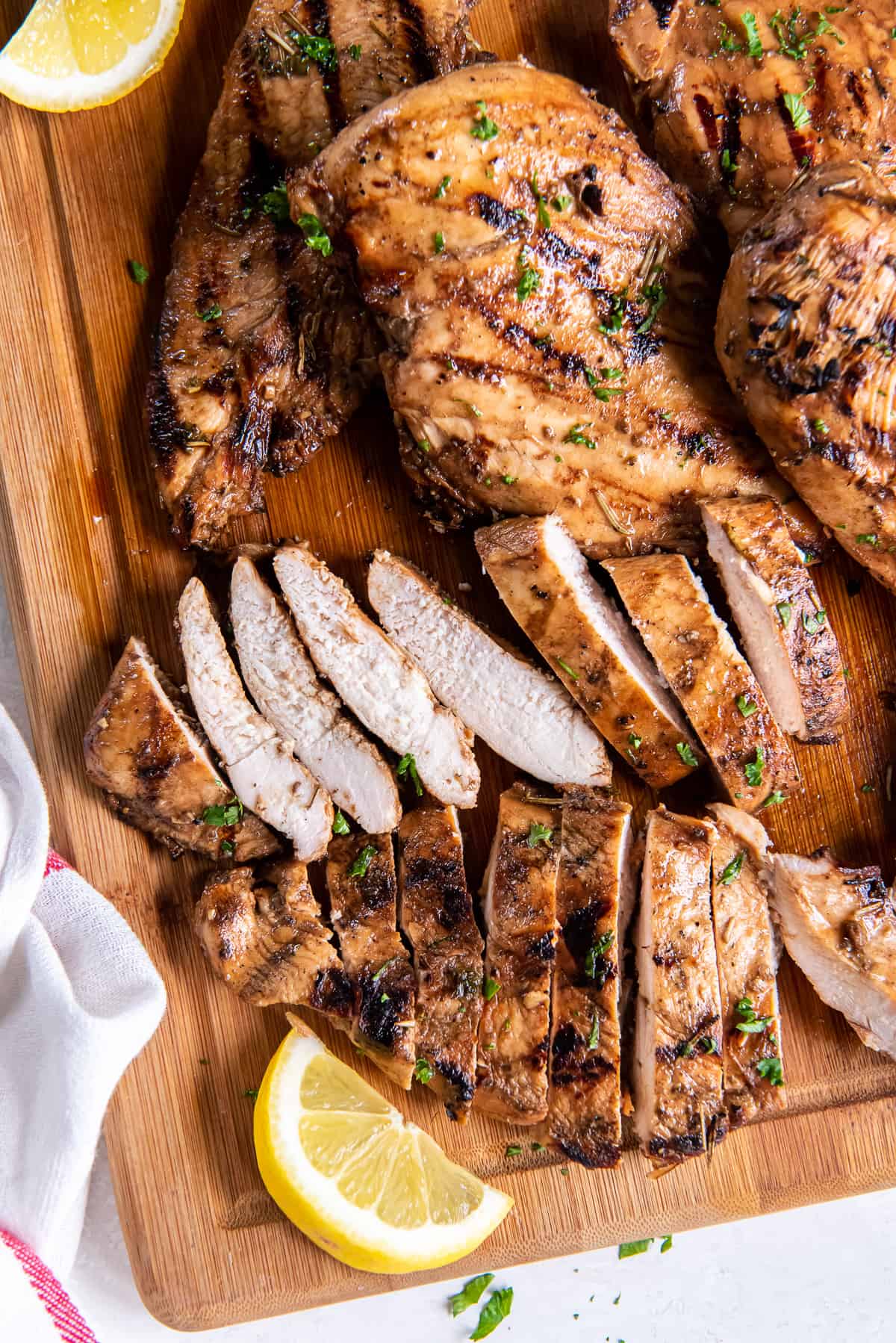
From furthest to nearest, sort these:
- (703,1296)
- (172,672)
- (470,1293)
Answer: (703,1296)
(470,1293)
(172,672)

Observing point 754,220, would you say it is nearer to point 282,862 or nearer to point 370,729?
point 370,729

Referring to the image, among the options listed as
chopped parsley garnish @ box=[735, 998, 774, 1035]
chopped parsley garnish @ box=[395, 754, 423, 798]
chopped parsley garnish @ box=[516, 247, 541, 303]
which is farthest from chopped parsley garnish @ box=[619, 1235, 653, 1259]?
chopped parsley garnish @ box=[516, 247, 541, 303]

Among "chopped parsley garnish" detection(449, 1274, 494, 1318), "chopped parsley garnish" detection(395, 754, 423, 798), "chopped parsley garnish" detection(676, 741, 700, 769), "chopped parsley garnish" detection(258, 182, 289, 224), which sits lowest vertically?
"chopped parsley garnish" detection(449, 1274, 494, 1318)

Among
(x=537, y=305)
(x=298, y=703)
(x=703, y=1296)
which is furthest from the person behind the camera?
(x=703, y=1296)

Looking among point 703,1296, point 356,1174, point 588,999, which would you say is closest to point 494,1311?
point 703,1296

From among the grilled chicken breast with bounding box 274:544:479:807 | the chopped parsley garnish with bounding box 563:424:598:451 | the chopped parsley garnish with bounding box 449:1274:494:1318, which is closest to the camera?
the chopped parsley garnish with bounding box 563:424:598:451

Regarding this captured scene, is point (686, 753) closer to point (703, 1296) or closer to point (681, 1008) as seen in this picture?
point (681, 1008)

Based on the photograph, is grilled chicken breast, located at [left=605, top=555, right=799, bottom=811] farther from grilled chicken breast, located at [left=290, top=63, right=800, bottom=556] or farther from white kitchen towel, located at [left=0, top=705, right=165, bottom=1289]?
white kitchen towel, located at [left=0, top=705, right=165, bottom=1289]
